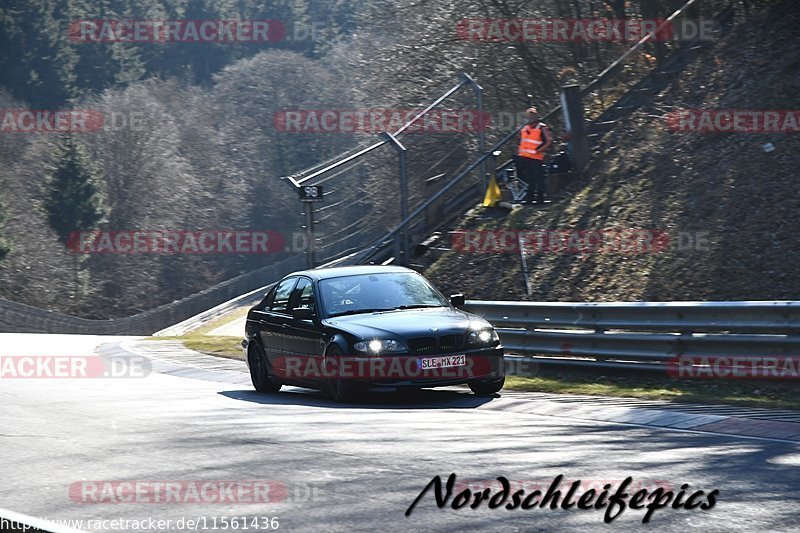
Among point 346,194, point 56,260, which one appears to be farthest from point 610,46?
point 56,260

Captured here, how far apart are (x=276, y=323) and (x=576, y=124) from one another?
1071 cm

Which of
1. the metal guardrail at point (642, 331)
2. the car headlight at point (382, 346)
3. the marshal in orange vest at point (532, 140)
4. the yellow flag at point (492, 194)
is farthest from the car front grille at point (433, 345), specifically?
the yellow flag at point (492, 194)

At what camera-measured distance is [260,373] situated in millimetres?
15828

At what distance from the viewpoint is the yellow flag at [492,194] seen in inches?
986

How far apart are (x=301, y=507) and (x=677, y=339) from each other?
7.59 metres

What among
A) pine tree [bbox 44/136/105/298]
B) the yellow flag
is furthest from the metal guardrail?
pine tree [bbox 44/136/105/298]

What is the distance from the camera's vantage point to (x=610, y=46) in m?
32.0

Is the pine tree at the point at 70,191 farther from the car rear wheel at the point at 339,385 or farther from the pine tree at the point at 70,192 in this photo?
the car rear wheel at the point at 339,385

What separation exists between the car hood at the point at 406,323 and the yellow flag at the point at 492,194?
1086 cm

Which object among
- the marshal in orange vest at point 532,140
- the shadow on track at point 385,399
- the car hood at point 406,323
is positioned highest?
the marshal in orange vest at point 532,140

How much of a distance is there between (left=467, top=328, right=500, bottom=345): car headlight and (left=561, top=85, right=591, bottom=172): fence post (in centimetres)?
1116

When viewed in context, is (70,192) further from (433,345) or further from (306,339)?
(433,345)

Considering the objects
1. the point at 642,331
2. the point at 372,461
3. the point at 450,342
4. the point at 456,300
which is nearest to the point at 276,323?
the point at 456,300

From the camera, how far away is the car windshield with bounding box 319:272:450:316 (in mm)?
14546
